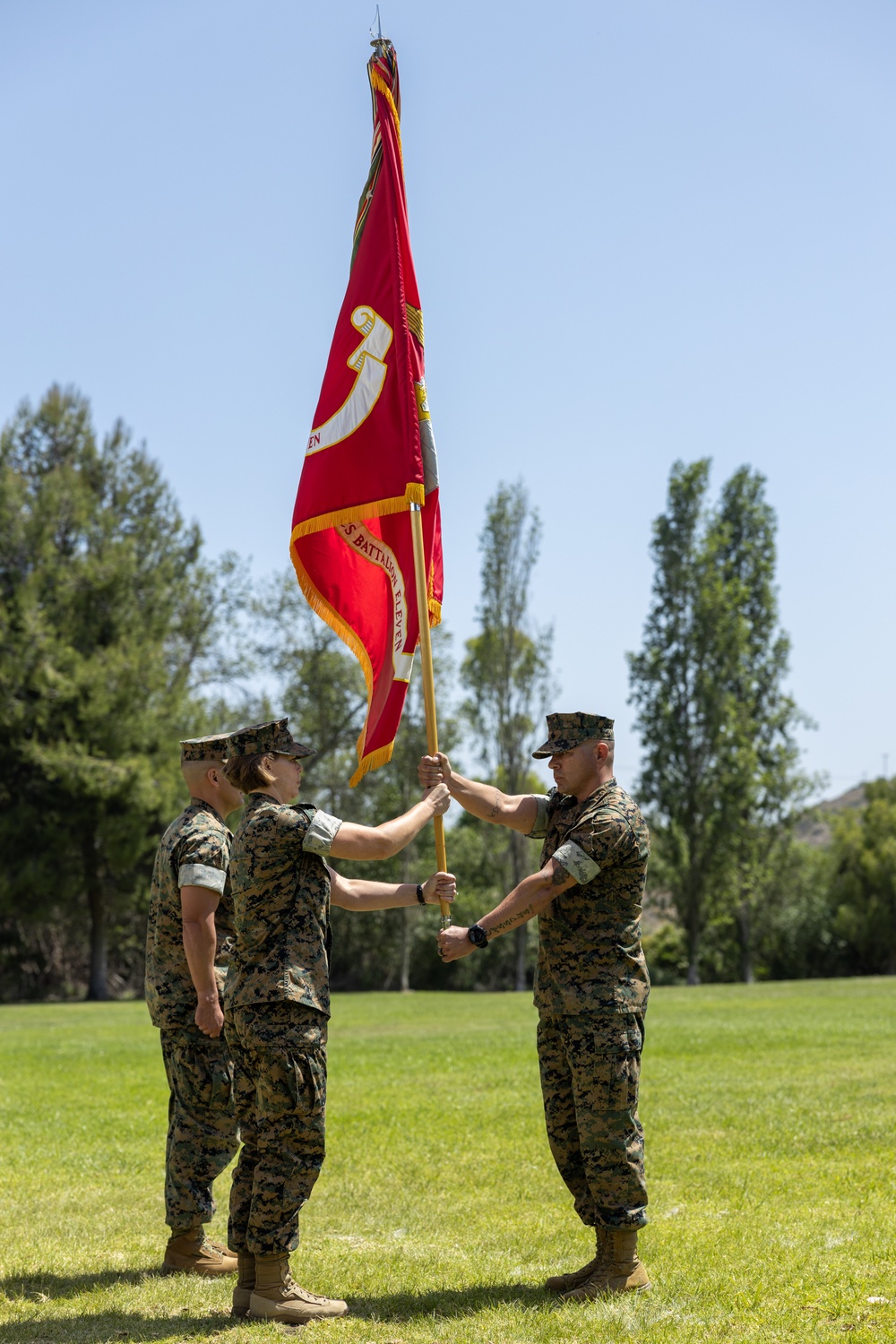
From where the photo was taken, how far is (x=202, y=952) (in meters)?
6.30

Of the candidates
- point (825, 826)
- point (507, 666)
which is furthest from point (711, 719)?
point (825, 826)

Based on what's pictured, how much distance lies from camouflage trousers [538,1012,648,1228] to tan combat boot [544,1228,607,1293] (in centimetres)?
7

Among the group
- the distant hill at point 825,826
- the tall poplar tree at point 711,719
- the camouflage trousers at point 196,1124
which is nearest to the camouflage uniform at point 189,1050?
the camouflage trousers at point 196,1124

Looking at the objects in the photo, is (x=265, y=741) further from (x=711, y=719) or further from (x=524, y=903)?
(x=711, y=719)

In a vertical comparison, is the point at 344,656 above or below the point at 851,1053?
above

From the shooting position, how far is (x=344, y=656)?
154 feet

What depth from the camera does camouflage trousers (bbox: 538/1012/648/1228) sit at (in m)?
5.94

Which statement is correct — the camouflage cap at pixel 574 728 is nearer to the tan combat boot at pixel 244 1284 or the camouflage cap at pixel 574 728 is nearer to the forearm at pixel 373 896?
the forearm at pixel 373 896

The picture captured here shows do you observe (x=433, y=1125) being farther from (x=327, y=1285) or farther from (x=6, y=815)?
(x=6, y=815)

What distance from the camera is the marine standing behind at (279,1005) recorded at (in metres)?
5.66

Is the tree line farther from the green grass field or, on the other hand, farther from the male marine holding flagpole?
the male marine holding flagpole

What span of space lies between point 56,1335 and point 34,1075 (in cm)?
1153

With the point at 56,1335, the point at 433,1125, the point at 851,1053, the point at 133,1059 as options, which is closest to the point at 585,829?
the point at 56,1335

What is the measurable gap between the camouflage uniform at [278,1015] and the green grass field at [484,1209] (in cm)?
54
